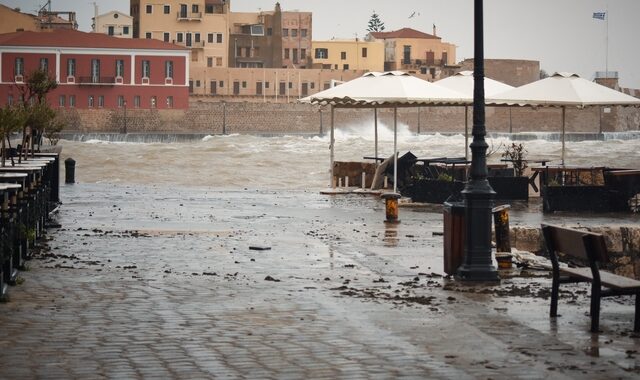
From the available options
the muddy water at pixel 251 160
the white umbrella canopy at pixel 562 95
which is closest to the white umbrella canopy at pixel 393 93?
the white umbrella canopy at pixel 562 95

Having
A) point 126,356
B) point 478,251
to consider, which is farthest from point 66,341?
point 478,251

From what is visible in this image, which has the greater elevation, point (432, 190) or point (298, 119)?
point (298, 119)

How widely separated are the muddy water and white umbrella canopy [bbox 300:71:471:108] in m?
6.75

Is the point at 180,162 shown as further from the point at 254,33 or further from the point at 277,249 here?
the point at 254,33

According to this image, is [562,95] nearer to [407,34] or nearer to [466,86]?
[466,86]

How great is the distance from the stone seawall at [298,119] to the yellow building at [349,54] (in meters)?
15.3

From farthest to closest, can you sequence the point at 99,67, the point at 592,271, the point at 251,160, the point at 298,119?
1. the point at 298,119
2. the point at 99,67
3. the point at 251,160
4. the point at 592,271

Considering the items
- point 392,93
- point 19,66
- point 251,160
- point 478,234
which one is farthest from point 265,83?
point 478,234

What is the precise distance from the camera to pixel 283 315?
1002 centimetres

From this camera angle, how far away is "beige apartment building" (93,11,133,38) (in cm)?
12450

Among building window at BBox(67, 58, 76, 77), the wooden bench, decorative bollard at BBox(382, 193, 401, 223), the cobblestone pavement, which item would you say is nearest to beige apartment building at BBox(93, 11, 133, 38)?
building window at BBox(67, 58, 76, 77)

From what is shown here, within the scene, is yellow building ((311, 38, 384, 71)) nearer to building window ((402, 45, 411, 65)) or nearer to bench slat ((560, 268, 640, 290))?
building window ((402, 45, 411, 65))

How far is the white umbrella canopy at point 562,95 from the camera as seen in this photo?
25578 millimetres

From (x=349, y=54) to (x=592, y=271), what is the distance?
5010 inches
